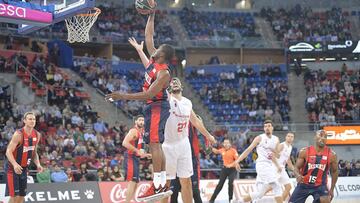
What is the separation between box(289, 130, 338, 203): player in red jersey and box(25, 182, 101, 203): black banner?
7466 millimetres

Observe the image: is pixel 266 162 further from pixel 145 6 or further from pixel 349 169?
pixel 349 169

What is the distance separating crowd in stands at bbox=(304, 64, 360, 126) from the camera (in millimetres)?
31375

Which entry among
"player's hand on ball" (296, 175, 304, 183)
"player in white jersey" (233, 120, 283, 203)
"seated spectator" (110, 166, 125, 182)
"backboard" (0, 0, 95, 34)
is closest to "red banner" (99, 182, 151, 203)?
"seated spectator" (110, 166, 125, 182)

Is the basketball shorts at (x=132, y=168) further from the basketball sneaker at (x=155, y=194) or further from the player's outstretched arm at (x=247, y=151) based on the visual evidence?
the basketball sneaker at (x=155, y=194)

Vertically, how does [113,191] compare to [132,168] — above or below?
below

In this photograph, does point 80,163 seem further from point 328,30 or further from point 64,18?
point 328,30

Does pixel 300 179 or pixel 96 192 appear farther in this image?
pixel 96 192

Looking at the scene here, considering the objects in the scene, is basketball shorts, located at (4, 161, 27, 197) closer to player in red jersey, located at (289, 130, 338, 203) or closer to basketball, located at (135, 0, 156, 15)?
basketball, located at (135, 0, 156, 15)

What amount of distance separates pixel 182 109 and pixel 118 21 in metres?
28.2

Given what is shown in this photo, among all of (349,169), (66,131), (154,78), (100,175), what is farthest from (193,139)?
(349,169)

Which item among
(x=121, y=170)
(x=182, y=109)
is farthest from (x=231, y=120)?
(x=182, y=109)

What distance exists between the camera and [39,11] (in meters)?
14.1

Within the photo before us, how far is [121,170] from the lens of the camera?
837 inches

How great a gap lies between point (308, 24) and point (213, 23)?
6.15 meters
